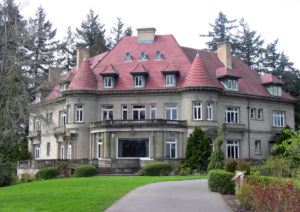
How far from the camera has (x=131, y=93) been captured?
41094 mm

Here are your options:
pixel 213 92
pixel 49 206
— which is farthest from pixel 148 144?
pixel 49 206

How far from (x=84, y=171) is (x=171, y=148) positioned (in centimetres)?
1100

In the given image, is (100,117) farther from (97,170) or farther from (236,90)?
(236,90)

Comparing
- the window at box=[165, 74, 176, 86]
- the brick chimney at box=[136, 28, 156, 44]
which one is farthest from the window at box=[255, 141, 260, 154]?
the brick chimney at box=[136, 28, 156, 44]

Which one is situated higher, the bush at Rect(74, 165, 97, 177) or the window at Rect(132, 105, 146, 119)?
the window at Rect(132, 105, 146, 119)

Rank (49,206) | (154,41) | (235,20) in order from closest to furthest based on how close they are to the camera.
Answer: (49,206), (154,41), (235,20)

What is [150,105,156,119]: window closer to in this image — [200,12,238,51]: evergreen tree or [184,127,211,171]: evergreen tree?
[184,127,211,171]: evergreen tree

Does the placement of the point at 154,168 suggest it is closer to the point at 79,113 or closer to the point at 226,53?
the point at 79,113

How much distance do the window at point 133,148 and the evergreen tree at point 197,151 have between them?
15.9ft

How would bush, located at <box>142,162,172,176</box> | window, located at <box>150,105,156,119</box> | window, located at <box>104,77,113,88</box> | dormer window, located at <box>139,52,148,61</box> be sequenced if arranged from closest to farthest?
1. bush, located at <box>142,162,172,176</box>
2. window, located at <box>150,105,156,119</box>
3. window, located at <box>104,77,113,88</box>
4. dormer window, located at <box>139,52,148,61</box>

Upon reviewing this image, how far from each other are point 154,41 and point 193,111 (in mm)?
11064

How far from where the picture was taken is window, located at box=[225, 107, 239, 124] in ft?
140

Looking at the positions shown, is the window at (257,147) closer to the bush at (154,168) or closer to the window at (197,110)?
the window at (197,110)

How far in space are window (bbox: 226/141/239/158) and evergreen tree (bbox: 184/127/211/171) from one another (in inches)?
263
